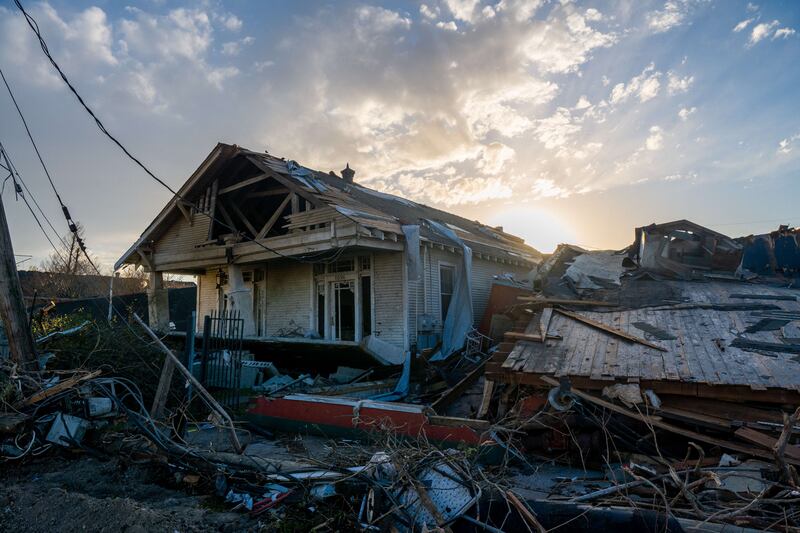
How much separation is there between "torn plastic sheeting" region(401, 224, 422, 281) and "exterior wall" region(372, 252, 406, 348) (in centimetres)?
73

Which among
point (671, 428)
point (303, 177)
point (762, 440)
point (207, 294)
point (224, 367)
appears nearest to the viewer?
point (762, 440)

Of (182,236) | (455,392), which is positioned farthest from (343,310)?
(182,236)

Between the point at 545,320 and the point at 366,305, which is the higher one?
the point at 366,305

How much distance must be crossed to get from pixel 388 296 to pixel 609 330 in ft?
19.4

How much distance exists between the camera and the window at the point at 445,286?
13.0 meters

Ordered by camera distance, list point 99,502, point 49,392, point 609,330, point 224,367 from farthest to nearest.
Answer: point 224,367 < point 609,330 < point 49,392 < point 99,502

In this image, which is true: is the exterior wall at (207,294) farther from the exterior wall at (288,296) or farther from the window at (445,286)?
the window at (445,286)

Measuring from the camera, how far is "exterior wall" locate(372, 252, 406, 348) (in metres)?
11.4

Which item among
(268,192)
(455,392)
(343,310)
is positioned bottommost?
(455,392)

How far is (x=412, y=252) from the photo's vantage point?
1073 centimetres

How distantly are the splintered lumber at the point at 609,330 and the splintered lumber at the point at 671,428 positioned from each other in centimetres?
144

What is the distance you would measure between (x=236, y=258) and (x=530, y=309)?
8584mm

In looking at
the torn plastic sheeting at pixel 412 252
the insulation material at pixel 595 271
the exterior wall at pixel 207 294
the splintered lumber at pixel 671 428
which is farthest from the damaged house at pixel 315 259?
the splintered lumber at pixel 671 428

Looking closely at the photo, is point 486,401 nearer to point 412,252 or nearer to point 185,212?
point 412,252
